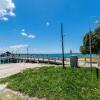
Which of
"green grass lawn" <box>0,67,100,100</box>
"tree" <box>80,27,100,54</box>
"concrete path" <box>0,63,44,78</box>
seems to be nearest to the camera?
"green grass lawn" <box>0,67,100,100</box>

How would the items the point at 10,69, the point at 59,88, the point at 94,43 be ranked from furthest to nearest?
1. the point at 94,43
2. the point at 10,69
3. the point at 59,88

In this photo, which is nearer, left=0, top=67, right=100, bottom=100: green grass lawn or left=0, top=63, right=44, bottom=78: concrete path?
left=0, top=67, right=100, bottom=100: green grass lawn

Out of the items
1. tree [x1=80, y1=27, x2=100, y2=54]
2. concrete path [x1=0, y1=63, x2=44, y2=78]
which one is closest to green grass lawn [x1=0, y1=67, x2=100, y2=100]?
concrete path [x1=0, y1=63, x2=44, y2=78]

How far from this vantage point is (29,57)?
62312mm

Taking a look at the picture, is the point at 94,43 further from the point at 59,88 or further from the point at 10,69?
the point at 59,88

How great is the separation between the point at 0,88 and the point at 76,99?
647cm

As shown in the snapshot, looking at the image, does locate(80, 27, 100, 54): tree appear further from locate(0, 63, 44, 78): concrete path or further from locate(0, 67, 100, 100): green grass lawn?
locate(0, 67, 100, 100): green grass lawn

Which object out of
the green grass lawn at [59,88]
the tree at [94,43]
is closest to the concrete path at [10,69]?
the green grass lawn at [59,88]

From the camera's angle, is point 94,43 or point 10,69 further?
point 94,43

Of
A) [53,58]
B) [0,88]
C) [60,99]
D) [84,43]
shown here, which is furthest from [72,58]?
[84,43]

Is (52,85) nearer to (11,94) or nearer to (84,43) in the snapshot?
(11,94)

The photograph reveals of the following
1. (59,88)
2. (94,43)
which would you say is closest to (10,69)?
(59,88)

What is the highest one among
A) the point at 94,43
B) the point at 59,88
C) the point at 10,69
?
the point at 94,43

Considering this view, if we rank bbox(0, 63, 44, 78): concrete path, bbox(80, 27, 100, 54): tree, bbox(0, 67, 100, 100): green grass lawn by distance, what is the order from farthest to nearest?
bbox(80, 27, 100, 54): tree
bbox(0, 63, 44, 78): concrete path
bbox(0, 67, 100, 100): green grass lawn
